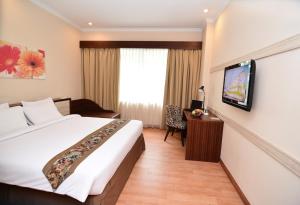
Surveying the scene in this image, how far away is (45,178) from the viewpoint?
1.55 m

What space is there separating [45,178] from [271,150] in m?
2.02

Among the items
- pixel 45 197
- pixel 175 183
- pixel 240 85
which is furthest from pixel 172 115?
pixel 45 197

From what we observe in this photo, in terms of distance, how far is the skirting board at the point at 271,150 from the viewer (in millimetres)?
1298

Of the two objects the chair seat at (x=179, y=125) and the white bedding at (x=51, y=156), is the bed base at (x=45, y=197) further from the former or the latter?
the chair seat at (x=179, y=125)

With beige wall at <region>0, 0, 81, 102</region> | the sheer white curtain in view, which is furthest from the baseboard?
beige wall at <region>0, 0, 81, 102</region>

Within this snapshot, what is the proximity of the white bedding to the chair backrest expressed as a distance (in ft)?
4.97

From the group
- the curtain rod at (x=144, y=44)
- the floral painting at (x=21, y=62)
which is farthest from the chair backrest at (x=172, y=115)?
the floral painting at (x=21, y=62)

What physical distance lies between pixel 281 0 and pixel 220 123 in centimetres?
191

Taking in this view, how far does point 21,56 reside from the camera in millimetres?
3088

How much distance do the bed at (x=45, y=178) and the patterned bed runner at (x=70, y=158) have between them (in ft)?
0.14

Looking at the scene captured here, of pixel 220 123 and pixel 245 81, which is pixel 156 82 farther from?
pixel 245 81

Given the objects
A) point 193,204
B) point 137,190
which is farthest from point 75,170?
point 193,204

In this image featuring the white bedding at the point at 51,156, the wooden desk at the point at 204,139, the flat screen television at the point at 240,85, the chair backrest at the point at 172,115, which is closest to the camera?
the white bedding at the point at 51,156

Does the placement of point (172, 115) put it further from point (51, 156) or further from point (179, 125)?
point (51, 156)
